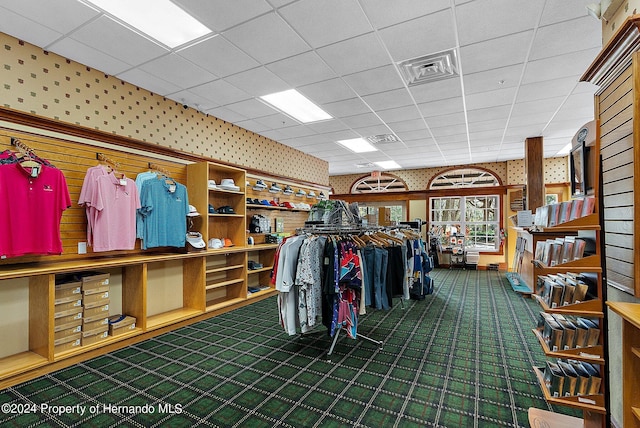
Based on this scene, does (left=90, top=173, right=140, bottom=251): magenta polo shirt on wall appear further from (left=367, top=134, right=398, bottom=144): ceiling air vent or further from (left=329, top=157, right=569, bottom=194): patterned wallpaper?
(left=329, top=157, right=569, bottom=194): patterned wallpaper

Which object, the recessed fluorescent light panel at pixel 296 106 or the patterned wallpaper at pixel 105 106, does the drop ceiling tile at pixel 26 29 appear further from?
the recessed fluorescent light panel at pixel 296 106

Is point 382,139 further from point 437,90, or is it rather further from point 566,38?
point 566,38

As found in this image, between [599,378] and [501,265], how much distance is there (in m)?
8.42

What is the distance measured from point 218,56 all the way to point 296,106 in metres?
1.71

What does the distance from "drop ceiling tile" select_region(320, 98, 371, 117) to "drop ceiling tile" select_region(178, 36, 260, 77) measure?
1592 millimetres

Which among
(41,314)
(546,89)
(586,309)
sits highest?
(546,89)

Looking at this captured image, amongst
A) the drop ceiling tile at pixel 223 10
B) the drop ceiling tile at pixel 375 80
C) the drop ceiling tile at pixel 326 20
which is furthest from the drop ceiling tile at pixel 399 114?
the drop ceiling tile at pixel 223 10

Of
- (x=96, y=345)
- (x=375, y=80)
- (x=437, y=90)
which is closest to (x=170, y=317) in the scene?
(x=96, y=345)

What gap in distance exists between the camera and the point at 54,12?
2.65 meters

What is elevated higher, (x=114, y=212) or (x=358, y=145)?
(x=358, y=145)

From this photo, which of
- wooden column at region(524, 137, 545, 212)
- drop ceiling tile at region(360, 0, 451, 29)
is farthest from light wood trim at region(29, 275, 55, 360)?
wooden column at region(524, 137, 545, 212)

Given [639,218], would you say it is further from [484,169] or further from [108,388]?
[484,169]

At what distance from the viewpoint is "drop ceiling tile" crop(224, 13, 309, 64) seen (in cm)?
285

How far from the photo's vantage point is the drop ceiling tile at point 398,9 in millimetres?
2576
